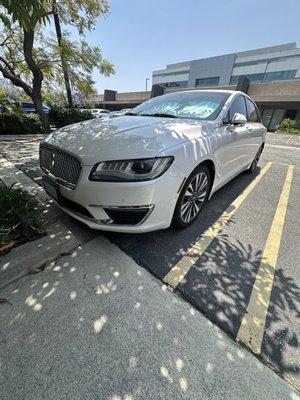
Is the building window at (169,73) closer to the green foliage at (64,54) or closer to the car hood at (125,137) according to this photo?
the green foliage at (64,54)

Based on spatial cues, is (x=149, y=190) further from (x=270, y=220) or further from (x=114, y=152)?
(x=270, y=220)

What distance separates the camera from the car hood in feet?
7.02

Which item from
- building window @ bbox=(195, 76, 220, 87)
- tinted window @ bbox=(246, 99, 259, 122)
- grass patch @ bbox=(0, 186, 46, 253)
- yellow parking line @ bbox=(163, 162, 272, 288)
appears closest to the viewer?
yellow parking line @ bbox=(163, 162, 272, 288)

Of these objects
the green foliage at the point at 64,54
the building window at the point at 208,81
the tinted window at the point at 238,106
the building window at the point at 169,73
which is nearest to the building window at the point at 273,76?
the building window at the point at 208,81

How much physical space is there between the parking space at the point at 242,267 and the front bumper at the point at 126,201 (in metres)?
0.39

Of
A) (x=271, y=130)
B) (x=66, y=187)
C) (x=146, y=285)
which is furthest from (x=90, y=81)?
(x=271, y=130)

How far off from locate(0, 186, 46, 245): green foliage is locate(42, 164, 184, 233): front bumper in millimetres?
514

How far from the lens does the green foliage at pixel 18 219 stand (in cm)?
240

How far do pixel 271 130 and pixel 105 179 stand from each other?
27.2 meters

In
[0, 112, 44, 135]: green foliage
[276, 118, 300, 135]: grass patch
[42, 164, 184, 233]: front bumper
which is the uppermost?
[42, 164, 184, 233]: front bumper

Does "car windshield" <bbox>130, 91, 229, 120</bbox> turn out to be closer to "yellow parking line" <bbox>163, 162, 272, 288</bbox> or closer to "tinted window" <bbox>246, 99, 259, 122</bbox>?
"tinted window" <bbox>246, 99, 259, 122</bbox>

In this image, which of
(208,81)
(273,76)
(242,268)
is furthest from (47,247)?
(273,76)

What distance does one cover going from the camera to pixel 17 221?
8.18ft

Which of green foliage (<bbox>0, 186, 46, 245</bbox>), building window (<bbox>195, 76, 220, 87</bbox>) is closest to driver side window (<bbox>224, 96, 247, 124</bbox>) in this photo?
green foliage (<bbox>0, 186, 46, 245</bbox>)
